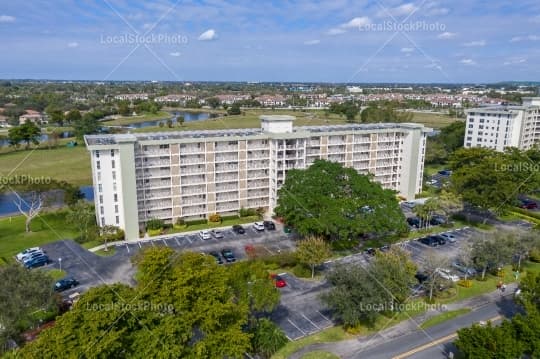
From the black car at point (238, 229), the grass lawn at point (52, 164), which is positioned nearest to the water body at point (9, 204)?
the grass lawn at point (52, 164)

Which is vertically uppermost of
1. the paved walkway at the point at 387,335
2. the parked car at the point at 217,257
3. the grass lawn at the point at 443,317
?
the parked car at the point at 217,257

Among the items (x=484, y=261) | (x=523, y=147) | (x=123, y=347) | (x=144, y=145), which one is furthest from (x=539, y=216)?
(x=123, y=347)

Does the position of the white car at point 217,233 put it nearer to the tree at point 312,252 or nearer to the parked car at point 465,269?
the tree at point 312,252

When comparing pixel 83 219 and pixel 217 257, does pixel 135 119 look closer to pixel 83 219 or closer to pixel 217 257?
pixel 83 219

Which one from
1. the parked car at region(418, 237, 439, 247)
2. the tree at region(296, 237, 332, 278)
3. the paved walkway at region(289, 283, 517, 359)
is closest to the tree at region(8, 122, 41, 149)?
the tree at region(296, 237, 332, 278)

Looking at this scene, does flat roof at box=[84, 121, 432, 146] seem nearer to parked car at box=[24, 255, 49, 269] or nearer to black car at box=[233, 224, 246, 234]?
black car at box=[233, 224, 246, 234]

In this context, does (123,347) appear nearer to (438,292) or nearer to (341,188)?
(438,292)
